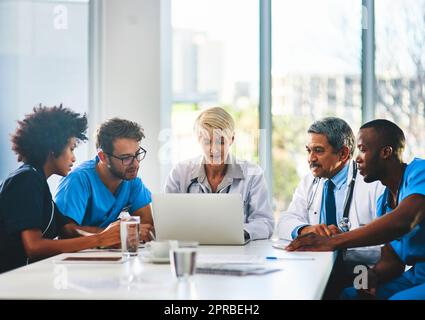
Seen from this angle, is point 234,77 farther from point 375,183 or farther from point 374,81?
point 375,183

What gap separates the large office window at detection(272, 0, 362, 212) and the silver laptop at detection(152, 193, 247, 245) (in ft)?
6.34

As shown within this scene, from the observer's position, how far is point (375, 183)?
327 centimetres

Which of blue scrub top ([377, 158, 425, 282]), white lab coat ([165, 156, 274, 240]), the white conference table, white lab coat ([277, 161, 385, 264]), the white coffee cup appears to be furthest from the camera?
white lab coat ([165, 156, 274, 240])

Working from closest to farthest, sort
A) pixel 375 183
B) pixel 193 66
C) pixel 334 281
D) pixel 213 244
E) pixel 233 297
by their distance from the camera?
pixel 233 297, pixel 213 244, pixel 334 281, pixel 375 183, pixel 193 66

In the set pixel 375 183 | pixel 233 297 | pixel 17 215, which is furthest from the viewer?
pixel 375 183

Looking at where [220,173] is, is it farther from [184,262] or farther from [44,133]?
[184,262]

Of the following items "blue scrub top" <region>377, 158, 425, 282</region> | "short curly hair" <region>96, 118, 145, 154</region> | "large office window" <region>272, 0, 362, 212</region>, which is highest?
"large office window" <region>272, 0, 362, 212</region>

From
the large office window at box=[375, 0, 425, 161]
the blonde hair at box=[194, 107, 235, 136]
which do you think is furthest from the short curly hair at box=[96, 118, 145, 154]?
the large office window at box=[375, 0, 425, 161]

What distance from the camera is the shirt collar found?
341cm

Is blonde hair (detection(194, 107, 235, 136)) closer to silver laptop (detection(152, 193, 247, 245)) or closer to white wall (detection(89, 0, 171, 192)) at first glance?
silver laptop (detection(152, 193, 247, 245))

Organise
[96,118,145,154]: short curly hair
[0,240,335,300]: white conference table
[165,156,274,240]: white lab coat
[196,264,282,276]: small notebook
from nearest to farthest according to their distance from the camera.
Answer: [0,240,335,300]: white conference table < [196,264,282,276]: small notebook < [165,156,274,240]: white lab coat < [96,118,145,154]: short curly hair

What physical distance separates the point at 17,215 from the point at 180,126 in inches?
85.9

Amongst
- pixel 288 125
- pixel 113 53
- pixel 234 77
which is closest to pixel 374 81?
pixel 288 125

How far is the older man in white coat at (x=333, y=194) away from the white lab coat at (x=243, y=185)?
0.09 meters
